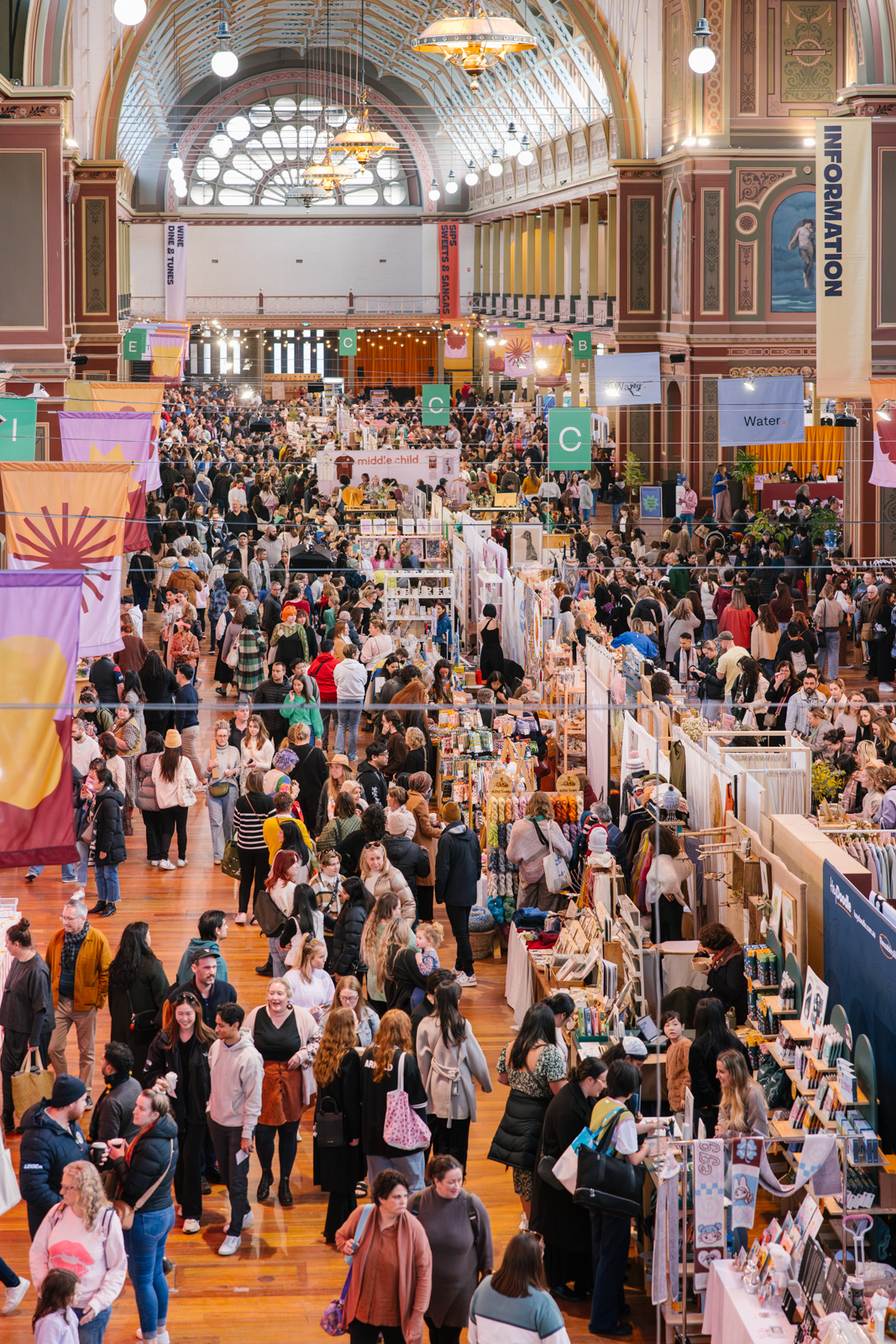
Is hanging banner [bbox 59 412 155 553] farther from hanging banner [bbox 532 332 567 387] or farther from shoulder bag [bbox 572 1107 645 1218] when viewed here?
hanging banner [bbox 532 332 567 387]

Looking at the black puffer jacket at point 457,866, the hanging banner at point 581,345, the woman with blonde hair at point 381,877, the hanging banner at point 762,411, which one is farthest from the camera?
the hanging banner at point 581,345

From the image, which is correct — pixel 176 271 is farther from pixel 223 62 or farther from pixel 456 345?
pixel 223 62

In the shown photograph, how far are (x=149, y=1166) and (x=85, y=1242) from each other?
49cm

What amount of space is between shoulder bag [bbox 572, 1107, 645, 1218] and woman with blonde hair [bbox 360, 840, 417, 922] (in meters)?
2.25

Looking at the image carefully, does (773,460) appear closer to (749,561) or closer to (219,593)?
(749,561)

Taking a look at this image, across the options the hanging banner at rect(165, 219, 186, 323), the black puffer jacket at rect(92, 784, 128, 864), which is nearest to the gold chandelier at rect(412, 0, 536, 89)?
the black puffer jacket at rect(92, 784, 128, 864)

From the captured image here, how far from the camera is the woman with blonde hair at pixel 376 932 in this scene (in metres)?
7.58

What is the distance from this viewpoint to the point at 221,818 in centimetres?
1105

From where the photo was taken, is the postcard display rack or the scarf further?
the postcard display rack

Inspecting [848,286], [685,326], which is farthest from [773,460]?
[848,286]

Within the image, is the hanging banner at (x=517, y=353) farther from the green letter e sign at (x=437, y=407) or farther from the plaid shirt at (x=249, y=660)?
the plaid shirt at (x=249, y=660)

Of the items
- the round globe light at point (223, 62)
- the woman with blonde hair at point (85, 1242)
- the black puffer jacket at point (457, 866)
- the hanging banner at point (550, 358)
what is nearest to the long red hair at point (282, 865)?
the black puffer jacket at point (457, 866)

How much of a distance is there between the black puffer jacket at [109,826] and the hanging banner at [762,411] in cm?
1031

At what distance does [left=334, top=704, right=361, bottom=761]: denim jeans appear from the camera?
43.4 feet
